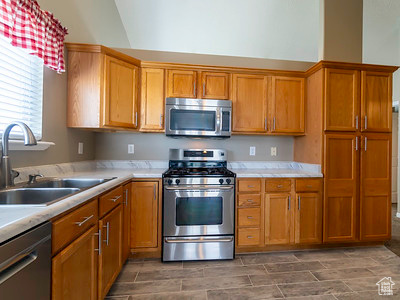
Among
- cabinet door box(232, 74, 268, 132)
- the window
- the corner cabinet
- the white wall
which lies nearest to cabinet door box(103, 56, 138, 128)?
the corner cabinet

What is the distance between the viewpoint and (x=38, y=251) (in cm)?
77

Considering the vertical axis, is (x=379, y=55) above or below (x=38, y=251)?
above

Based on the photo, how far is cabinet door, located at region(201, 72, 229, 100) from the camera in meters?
2.44

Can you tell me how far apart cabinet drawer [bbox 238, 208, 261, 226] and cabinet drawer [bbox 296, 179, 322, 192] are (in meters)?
0.54

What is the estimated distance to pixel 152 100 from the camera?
7.84 feet

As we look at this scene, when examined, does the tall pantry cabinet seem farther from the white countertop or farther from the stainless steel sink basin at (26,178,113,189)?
the stainless steel sink basin at (26,178,113,189)

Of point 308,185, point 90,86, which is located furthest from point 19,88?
point 308,185

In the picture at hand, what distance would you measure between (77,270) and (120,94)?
5.53 feet

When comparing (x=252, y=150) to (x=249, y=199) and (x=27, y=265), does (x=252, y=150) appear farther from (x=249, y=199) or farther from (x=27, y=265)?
(x=27, y=265)

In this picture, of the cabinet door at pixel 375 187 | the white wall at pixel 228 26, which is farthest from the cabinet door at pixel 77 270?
the white wall at pixel 228 26

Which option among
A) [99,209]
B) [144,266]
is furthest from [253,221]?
[99,209]

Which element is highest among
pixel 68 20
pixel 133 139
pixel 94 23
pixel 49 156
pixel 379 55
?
pixel 379 55

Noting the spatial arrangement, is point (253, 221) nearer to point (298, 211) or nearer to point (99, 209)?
point (298, 211)

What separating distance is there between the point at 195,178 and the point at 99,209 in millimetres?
975
